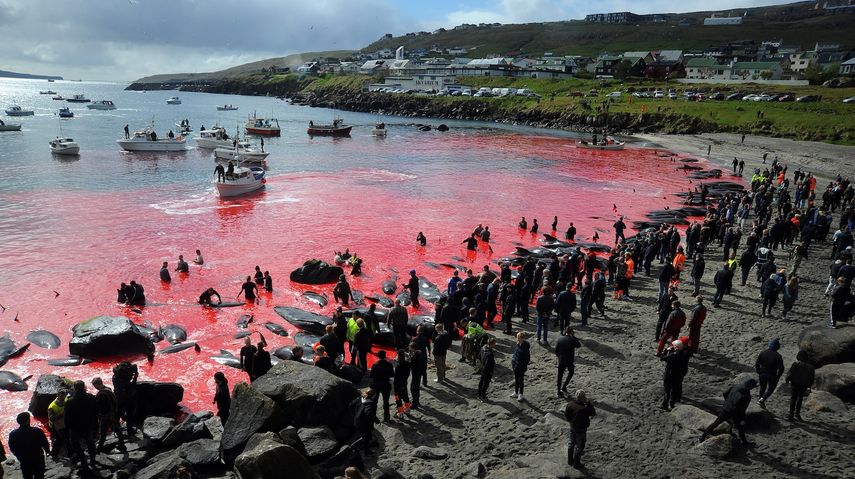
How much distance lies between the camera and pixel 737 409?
1090 cm

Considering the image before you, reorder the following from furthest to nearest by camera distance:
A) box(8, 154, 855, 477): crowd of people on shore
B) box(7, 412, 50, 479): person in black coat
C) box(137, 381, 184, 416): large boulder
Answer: box(137, 381, 184, 416): large boulder < box(8, 154, 855, 477): crowd of people on shore < box(7, 412, 50, 479): person in black coat

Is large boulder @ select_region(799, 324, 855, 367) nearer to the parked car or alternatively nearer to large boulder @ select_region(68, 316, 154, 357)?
large boulder @ select_region(68, 316, 154, 357)

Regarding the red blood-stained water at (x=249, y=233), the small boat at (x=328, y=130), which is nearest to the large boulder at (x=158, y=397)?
the red blood-stained water at (x=249, y=233)

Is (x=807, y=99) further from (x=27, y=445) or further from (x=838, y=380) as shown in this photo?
(x=27, y=445)

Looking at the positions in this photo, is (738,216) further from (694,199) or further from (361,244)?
(361,244)

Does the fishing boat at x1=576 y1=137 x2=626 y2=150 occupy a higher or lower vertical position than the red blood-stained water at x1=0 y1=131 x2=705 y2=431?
higher

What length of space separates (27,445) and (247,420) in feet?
13.7

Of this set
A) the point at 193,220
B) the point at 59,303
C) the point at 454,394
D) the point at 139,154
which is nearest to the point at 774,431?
the point at 454,394

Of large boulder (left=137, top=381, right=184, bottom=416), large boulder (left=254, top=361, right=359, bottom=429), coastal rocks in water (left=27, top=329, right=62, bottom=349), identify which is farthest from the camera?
coastal rocks in water (left=27, top=329, right=62, bottom=349)

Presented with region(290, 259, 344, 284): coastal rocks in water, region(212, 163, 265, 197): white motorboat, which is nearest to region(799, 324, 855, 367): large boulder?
region(290, 259, 344, 284): coastal rocks in water

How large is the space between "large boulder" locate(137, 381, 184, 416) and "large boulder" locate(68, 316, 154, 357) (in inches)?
171

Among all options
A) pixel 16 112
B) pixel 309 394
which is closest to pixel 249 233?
pixel 309 394

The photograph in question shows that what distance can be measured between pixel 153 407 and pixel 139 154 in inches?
2665

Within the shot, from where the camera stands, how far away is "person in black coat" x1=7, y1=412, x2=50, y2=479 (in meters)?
10.3
